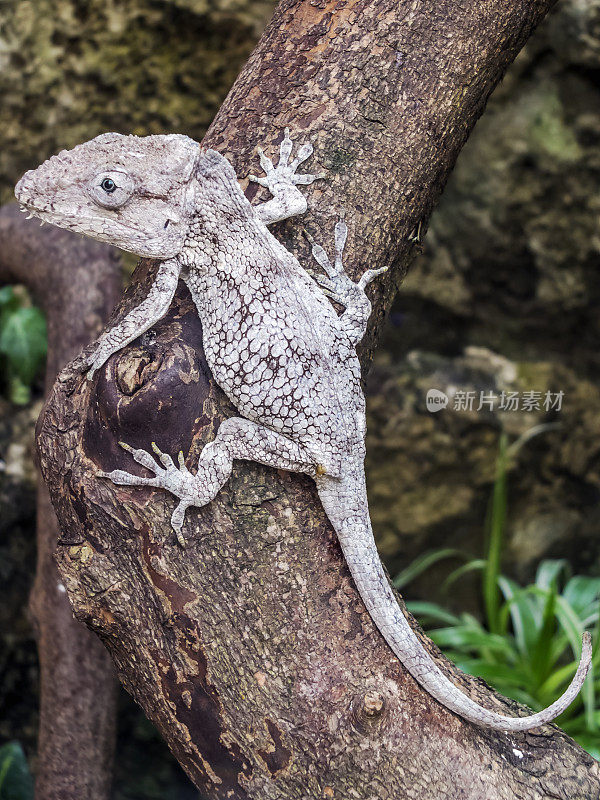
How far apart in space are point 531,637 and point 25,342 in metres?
2.91

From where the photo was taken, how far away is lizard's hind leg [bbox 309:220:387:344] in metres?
2.08

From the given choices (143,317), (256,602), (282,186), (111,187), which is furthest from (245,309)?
(256,602)

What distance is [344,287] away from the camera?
2113mm

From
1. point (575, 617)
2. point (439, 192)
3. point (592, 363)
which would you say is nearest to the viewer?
point (439, 192)

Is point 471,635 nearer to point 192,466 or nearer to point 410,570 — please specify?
point 410,570

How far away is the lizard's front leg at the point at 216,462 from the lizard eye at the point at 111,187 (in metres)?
0.68

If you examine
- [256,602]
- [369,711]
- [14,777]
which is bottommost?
[14,777]

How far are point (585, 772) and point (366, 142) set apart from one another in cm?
198

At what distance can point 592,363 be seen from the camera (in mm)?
3857

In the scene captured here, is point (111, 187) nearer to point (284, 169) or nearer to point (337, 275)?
point (284, 169)

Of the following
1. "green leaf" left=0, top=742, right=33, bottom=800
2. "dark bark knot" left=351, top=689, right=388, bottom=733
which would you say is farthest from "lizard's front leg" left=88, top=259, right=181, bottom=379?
"green leaf" left=0, top=742, right=33, bottom=800

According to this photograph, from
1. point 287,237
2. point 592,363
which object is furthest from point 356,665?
point 592,363

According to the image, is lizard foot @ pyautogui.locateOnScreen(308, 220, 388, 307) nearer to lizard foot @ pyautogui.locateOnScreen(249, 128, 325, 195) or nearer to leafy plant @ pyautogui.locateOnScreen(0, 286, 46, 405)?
lizard foot @ pyautogui.locateOnScreen(249, 128, 325, 195)

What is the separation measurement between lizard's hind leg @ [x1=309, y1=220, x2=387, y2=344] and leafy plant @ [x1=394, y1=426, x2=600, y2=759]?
1703 mm
